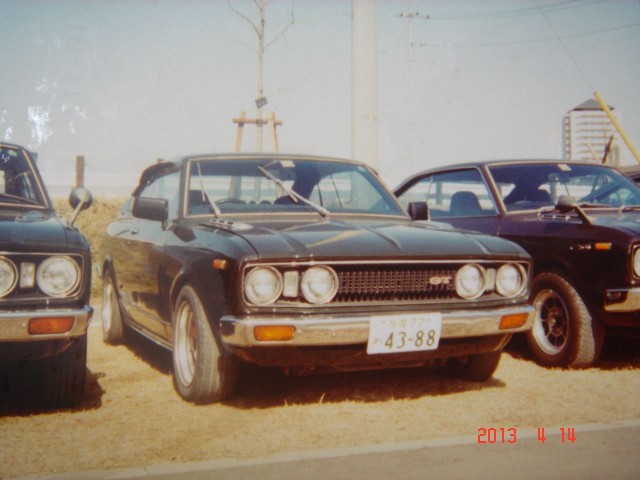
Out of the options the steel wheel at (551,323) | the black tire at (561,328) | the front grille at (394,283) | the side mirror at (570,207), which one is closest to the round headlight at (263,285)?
the front grille at (394,283)

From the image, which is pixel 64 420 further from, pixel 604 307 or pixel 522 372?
pixel 604 307

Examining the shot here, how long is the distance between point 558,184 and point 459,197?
848 millimetres

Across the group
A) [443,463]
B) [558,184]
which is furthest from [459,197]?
[443,463]

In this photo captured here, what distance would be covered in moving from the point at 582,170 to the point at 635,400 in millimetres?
2598

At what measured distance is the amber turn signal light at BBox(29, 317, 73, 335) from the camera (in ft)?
11.6

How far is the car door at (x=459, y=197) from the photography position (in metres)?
6.16

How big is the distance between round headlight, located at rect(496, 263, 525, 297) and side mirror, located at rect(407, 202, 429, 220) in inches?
41.7

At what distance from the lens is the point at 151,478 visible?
294 cm

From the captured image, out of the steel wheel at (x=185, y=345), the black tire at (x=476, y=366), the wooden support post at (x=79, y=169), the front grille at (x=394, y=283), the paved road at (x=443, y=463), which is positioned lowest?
the paved road at (x=443, y=463)

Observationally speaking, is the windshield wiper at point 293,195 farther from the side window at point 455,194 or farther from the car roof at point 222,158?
the side window at point 455,194

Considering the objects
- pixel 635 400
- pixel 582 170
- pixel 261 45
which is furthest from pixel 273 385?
pixel 261 45

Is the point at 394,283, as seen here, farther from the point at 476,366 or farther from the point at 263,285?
the point at 476,366

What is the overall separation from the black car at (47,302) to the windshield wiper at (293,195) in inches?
58.6

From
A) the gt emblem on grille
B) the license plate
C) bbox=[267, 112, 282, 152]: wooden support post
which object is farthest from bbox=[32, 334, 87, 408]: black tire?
bbox=[267, 112, 282, 152]: wooden support post
